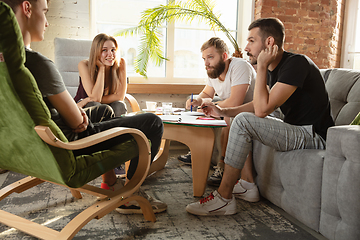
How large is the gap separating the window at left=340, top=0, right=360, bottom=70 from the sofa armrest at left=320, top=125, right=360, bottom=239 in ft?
10.5

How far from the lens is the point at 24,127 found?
1.04 m

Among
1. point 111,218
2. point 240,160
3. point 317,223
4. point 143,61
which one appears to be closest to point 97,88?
point 143,61

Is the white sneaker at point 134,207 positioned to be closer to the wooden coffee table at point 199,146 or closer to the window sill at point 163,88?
the wooden coffee table at point 199,146

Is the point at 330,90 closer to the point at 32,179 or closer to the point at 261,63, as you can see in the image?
the point at 261,63

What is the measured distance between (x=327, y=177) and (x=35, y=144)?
126cm

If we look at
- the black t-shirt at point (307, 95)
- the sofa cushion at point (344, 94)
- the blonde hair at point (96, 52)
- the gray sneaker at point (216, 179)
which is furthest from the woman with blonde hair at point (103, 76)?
the sofa cushion at point (344, 94)

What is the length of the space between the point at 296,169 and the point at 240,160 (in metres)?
0.30

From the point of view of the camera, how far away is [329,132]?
52.6 inches

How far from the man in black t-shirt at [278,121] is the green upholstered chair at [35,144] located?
564 mm

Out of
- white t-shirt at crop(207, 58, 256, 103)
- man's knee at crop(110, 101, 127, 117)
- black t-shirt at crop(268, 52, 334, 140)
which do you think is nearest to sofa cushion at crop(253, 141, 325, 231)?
black t-shirt at crop(268, 52, 334, 140)

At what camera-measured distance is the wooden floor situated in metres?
1.45

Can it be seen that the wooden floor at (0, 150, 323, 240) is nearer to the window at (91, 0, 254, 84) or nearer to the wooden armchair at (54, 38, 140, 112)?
the wooden armchair at (54, 38, 140, 112)

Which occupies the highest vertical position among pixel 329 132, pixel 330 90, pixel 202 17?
pixel 202 17

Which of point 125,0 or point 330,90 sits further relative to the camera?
point 125,0
